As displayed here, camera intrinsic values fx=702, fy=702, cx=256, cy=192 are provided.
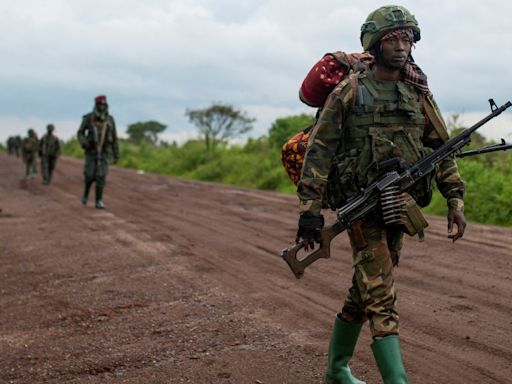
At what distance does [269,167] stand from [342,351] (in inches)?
658

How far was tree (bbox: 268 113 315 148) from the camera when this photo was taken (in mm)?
23000

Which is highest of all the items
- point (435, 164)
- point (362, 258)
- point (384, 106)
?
point (384, 106)

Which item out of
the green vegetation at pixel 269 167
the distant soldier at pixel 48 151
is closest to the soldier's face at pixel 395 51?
the green vegetation at pixel 269 167

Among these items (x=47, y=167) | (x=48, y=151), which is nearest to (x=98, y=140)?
(x=48, y=151)

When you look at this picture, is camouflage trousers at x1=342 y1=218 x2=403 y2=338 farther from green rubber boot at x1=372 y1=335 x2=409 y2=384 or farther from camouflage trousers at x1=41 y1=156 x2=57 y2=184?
camouflage trousers at x1=41 y1=156 x2=57 y2=184

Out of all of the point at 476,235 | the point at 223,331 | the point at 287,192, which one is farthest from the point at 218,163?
the point at 223,331

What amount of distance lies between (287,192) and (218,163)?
8238mm

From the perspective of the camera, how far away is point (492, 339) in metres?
4.68

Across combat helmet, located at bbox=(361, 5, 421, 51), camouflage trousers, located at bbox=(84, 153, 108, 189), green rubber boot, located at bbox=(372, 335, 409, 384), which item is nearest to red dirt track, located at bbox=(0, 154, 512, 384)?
green rubber boot, located at bbox=(372, 335, 409, 384)

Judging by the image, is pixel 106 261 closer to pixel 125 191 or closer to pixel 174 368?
pixel 174 368

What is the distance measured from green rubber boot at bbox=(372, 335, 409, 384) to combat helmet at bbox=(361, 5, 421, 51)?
1.48m

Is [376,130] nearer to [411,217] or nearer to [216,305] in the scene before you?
[411,217]

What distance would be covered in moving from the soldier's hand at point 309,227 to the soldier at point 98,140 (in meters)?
9.64

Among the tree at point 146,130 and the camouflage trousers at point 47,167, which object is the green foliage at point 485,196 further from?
the tree at point 146,130
